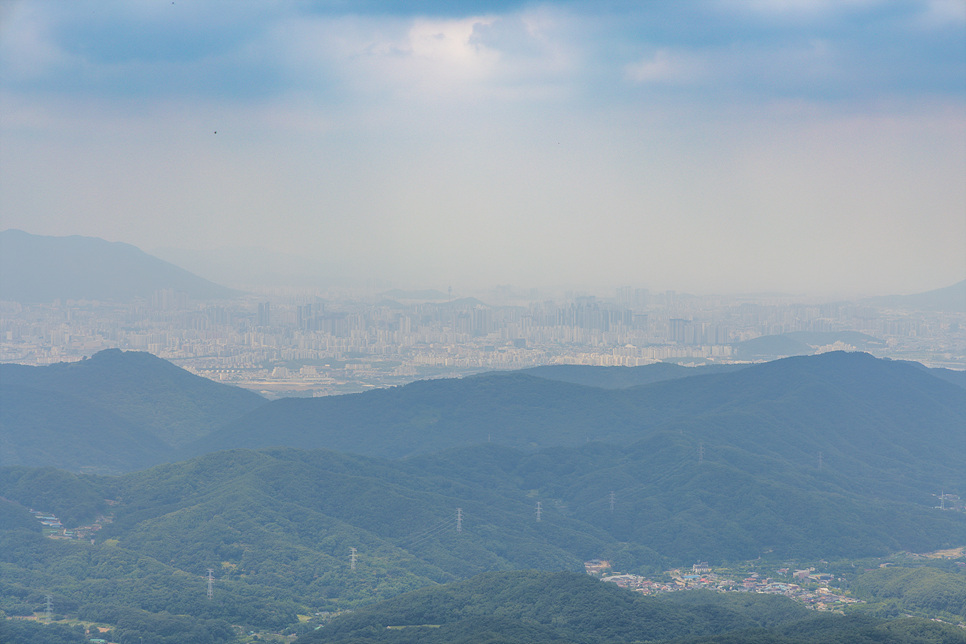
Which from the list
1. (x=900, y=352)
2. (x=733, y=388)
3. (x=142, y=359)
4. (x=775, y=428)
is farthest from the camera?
(x=900, y=352)

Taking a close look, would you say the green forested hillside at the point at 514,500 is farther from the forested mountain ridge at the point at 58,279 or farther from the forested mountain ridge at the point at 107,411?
the forested mountain ridge at the point at 58,279

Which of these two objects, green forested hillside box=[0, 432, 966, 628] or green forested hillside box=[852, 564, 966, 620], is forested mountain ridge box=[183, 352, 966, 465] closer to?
green forested hillside box=[0, 432, 966, 628]

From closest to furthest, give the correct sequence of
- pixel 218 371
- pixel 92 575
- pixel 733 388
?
pixel 92 575 → pixel 733 388 → pixel 218 371

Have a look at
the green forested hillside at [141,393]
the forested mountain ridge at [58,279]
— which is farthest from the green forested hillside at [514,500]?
the forested mountain ridge at [58,279]

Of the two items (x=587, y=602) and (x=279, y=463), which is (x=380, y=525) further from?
(x=587, y=602)

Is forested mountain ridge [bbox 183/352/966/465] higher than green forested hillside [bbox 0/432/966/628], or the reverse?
forested mountain ridge [bbox 183/352/966/465]

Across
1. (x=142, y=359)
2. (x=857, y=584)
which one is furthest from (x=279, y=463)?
(x=142, y=359)

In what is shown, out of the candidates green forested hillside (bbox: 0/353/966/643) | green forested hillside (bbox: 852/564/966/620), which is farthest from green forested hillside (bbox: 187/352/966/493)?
green forested hillside (bbox: 852/564/966/620)

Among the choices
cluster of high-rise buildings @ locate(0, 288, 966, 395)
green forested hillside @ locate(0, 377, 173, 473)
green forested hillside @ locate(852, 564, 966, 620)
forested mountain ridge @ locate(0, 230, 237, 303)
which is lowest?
green forested hillside @ locate(852, 564, 966, 620)
